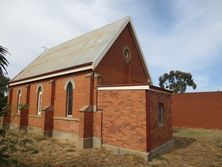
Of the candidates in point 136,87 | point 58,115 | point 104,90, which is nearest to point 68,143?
point 58,115

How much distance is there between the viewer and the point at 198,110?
71.9 ft

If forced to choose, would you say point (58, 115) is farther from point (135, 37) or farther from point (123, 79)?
point (135, 37)

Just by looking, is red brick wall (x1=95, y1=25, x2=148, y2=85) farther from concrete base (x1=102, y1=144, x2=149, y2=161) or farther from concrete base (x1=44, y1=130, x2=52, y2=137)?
concrete base (x1=44, y1=130, x2=52, y2=137)

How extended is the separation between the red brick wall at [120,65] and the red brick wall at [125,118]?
92.1 inches

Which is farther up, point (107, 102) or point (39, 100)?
point (39, 100)

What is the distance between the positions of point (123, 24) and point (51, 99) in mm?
8341

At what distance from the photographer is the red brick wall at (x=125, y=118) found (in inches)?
402

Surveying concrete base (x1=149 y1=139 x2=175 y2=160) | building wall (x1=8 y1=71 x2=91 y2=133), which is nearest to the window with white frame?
concrete base (x1=149 y1=139 x2=175 y2=160)

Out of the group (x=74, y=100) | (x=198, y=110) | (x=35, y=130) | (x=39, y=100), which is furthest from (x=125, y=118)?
(x=198, y=110)

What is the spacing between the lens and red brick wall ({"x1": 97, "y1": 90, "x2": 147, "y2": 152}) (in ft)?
33.5

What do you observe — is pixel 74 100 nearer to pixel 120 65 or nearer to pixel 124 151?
pixel 120 65

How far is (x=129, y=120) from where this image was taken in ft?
35.1

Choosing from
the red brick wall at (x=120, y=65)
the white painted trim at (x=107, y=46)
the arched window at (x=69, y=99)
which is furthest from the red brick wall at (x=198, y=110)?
the arched window at (x=69, y=99)

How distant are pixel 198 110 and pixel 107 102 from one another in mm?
13846
